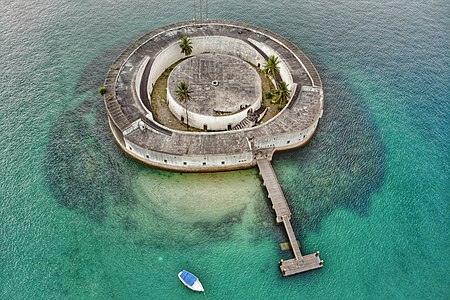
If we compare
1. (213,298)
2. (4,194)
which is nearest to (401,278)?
(213,298)

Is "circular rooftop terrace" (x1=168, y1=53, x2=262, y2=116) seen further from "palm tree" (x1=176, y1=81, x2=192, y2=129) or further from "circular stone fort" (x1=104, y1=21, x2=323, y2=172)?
"palm tree" (x1=176, y1=81, x2=192, y2=129)

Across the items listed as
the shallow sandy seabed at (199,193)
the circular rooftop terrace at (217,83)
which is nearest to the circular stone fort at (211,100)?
the circular rooftop terrace at (217,83)

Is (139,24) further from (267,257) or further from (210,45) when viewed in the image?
(267,257)

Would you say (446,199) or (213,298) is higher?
(446,199)

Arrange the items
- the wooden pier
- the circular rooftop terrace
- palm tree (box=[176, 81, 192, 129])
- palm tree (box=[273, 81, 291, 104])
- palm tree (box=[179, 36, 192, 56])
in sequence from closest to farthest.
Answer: the wooden pier → palm tree (box=[176, 81, 192, 129]) → the circular rooftop terrace → palm tree (box=[273, 81, 291, 104]) → palm tree (box=[179, 36, 192, 56])

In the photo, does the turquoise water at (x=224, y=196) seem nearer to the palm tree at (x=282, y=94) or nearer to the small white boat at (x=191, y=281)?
the small white boat at (x=191, y=281)

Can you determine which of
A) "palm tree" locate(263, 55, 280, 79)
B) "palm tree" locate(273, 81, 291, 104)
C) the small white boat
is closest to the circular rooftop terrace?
"palm tree" locate(263, 55, 280, 79)
